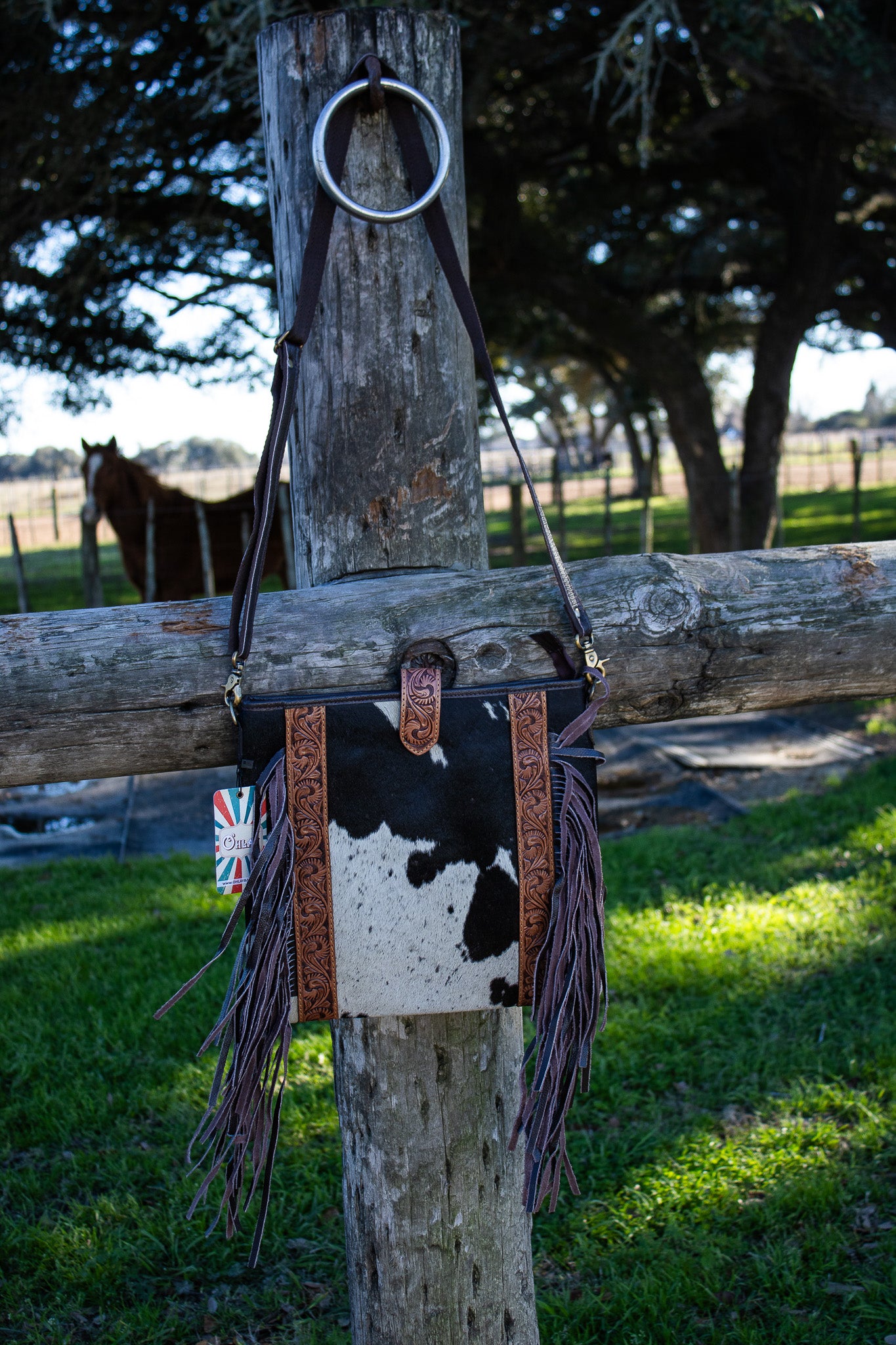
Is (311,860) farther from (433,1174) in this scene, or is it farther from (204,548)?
(204,548)

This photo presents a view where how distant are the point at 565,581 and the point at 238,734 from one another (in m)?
0.52

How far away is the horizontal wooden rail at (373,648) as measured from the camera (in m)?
1.46

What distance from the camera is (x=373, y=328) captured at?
157 cm

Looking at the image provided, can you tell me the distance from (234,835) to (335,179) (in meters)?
0.95

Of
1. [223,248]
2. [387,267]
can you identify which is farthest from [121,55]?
[387,267]

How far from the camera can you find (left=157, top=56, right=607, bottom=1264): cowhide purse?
1412mm

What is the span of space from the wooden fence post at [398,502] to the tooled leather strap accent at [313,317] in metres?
0.04

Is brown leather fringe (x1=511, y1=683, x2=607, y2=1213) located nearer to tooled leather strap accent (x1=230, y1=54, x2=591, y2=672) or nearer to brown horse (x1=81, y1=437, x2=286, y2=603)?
tooled leather strap accent (x1=230, y1=54, x2=591, y2=672)

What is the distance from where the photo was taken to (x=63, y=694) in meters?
1.46

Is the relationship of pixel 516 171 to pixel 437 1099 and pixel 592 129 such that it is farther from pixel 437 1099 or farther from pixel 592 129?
pixel 437 1099

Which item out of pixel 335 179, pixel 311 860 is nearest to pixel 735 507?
pixel 335 179

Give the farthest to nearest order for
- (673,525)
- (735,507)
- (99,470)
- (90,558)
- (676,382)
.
Answer: (673,525)
(676,382)
(735,507)
(99,470)
(90,558)

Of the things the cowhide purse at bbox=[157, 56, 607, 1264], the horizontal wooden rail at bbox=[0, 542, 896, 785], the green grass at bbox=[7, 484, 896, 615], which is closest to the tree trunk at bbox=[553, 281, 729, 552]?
the green grass at bbox=[7, 484, 896, 615]

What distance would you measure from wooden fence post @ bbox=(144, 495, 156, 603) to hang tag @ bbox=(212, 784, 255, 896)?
8418 millimetres
